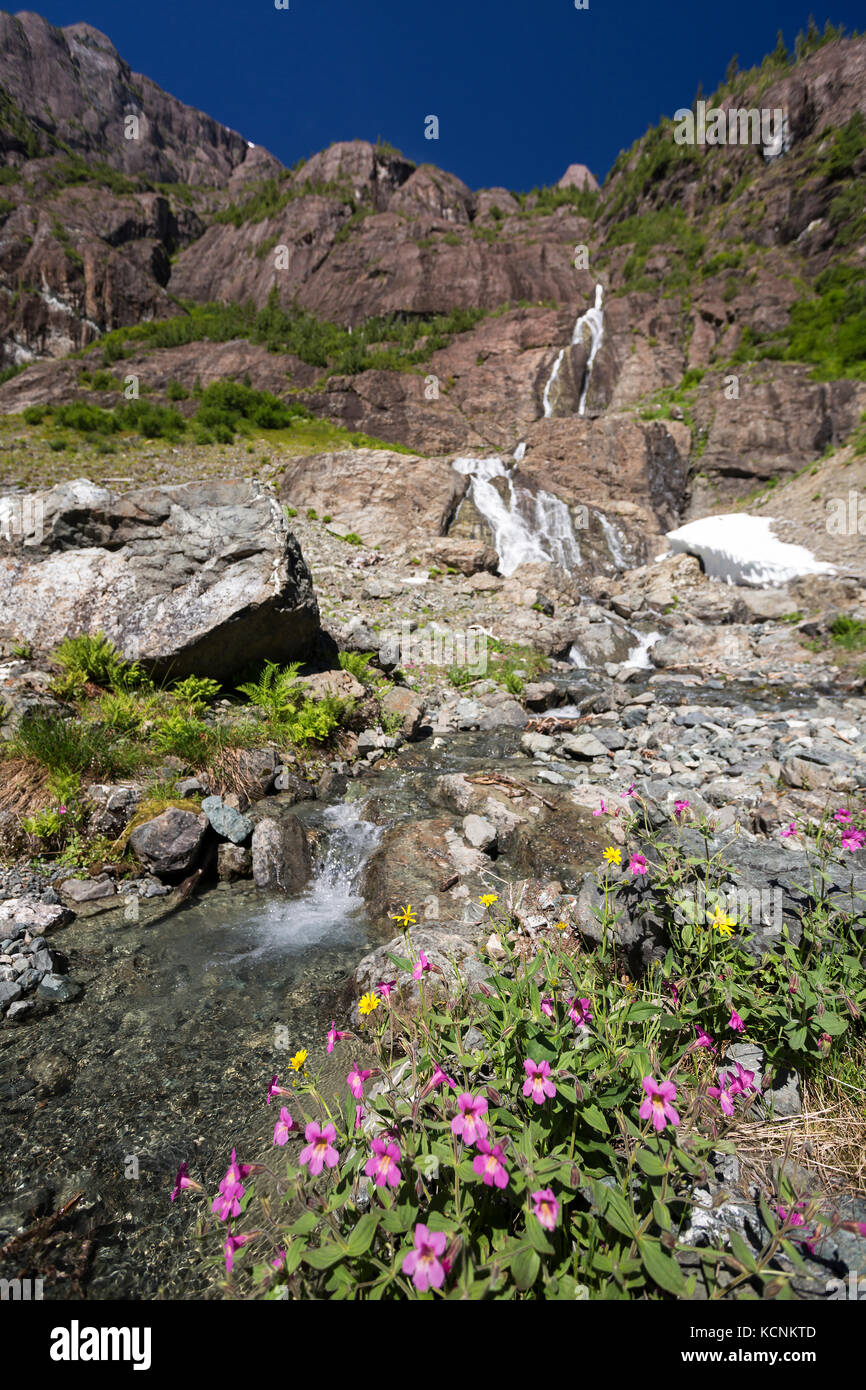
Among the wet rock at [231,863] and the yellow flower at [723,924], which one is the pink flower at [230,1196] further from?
the wet rock at [231,863]

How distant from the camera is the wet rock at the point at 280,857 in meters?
4.90

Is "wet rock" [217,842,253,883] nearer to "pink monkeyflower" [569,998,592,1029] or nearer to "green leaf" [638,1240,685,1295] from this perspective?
"pink monkeyflower" [569,998,592,1029]

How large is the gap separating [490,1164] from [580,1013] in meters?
0.67

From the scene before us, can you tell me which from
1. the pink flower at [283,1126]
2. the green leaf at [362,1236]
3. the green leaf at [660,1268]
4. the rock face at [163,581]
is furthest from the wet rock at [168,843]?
the green leaf at [660,1268]

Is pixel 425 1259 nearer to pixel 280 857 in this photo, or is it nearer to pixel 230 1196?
pixel 230 1196

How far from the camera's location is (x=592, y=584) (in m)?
18.8

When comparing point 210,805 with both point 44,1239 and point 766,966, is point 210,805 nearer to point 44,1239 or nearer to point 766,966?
point 44,1239

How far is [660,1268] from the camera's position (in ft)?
3.87

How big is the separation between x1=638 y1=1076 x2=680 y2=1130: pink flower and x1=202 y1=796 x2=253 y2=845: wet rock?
14.5 ft

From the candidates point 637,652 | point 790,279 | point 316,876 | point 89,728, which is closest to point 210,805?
point 316,876

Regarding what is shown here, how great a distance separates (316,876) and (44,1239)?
3.03 meters

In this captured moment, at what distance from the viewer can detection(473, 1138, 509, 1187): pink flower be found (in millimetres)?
1297

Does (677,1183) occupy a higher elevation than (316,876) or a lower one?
higher

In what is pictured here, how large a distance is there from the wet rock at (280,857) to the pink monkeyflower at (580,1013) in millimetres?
3554
